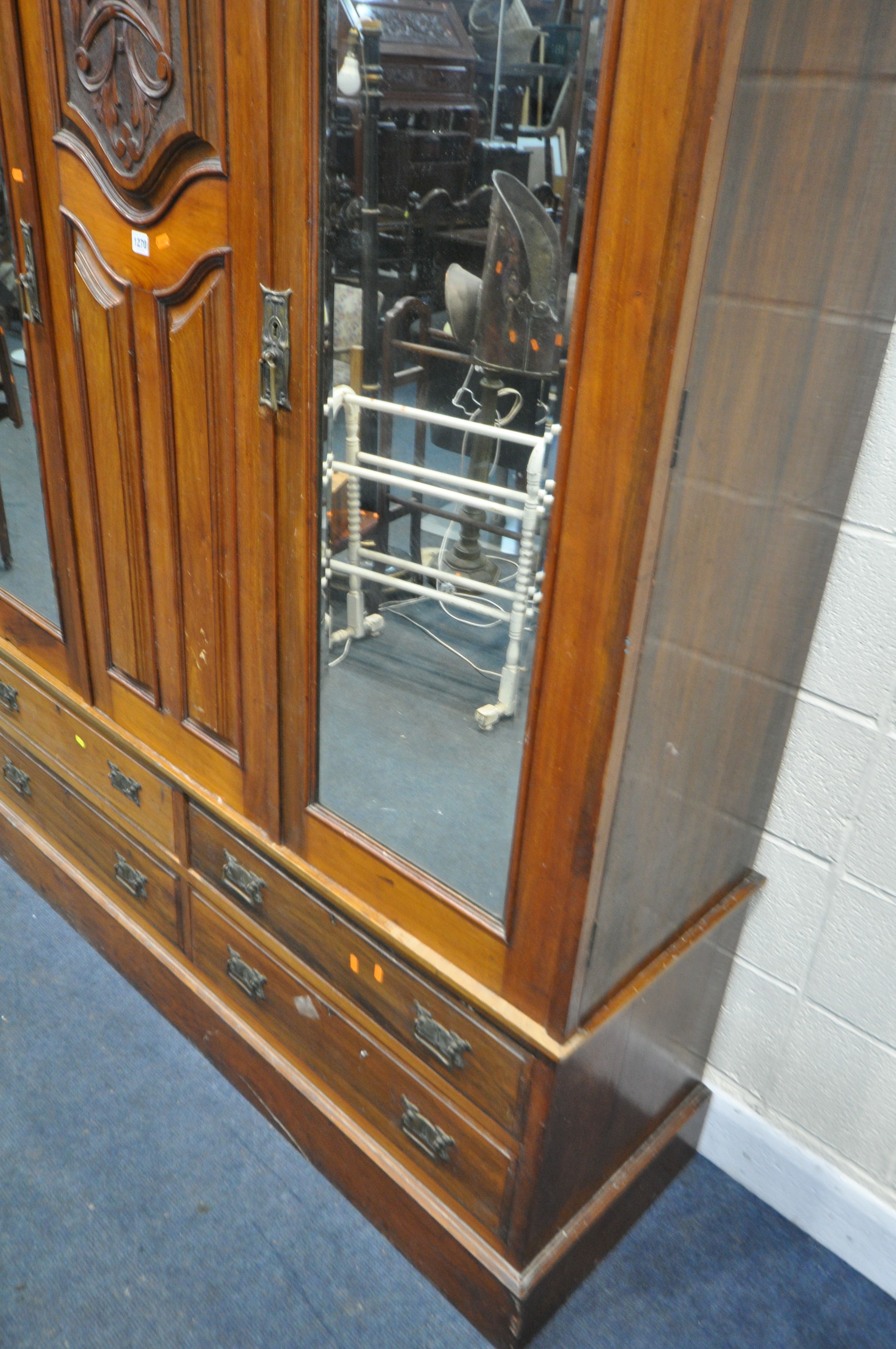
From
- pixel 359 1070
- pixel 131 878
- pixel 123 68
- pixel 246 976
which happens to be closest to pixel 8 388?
pixel 123 68

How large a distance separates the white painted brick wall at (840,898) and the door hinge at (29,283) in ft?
3.88

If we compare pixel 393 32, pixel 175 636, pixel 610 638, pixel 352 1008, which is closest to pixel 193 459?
pixel 175 636

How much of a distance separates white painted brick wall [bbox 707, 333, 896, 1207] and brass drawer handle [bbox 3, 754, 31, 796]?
140 cm

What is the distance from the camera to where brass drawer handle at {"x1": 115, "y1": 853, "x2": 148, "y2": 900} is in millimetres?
1718

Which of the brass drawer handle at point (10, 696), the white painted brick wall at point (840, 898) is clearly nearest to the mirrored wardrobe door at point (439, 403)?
the white painted brick wall at point (840, 898)

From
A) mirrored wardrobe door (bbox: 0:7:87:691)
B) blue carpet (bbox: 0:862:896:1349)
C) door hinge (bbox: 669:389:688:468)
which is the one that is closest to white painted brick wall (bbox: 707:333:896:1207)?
blue carpet (bbox: 0:862:896:1349)

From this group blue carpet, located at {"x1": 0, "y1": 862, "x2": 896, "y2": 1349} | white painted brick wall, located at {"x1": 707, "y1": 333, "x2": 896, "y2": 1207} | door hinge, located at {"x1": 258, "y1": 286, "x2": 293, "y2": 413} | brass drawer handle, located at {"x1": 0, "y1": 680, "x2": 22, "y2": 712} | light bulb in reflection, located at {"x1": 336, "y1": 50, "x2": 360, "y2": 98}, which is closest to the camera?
light bulb in reflection, located at {"x1": 336, "y1": 50, "x2": 360, "y2": 98}

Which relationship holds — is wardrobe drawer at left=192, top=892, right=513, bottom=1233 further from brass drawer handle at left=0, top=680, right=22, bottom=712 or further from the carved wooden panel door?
brass drawer handle at left=0, top=680, right=22, bottom=712

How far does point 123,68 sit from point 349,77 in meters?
0.34

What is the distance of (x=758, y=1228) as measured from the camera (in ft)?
4.86

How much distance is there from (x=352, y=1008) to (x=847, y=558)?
35.2 inches

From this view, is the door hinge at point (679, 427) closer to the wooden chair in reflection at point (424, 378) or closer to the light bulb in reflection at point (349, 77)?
the wooden chair in reflection at point (424, 378)

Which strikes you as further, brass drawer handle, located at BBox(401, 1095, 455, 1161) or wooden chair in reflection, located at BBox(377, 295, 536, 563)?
brass drawer handle, located at BBox(401, 1095, 455, 1161)

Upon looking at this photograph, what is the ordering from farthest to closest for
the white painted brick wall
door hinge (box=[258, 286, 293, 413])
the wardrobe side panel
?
the white painted brick wall, door hinge (box=[258, 286, 293, 413]), the wardrobe side panel
